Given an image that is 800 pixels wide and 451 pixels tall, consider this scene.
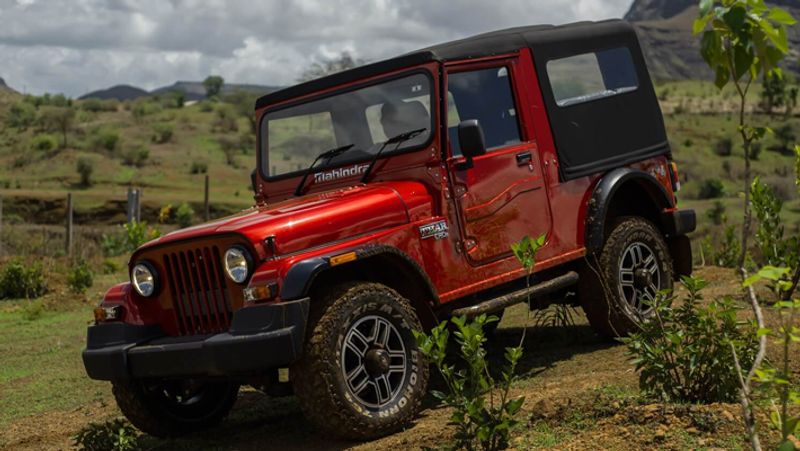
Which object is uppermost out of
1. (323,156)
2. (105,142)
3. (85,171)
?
(105,142)

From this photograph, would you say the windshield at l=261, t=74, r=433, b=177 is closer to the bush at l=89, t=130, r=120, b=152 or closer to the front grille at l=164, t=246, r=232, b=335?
the front grille at l=164, t=246, r=232, b=335

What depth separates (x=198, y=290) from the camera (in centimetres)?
561

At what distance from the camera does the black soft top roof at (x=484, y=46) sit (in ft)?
21.3

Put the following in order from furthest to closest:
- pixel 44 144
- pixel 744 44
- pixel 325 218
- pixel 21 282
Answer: pixel 44 144 < pixel 21 282 < pixel 325 218 < pixel 744 44

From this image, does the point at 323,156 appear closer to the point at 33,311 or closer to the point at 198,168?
the point at 33,311

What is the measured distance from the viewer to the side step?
20.3 ft

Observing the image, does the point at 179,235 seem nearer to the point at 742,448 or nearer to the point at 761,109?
the point at 742,448

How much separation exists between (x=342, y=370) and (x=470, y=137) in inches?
68.4

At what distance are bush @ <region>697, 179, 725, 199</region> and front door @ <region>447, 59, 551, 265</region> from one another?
34.7 m

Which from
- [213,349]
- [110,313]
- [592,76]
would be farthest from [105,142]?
[213,349]

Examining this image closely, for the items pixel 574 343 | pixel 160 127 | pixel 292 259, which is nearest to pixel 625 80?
pixel 574 343

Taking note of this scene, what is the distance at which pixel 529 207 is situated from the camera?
22.2 ft

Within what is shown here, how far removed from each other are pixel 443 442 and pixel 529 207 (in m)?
2.32

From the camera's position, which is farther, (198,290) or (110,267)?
(110,267)
